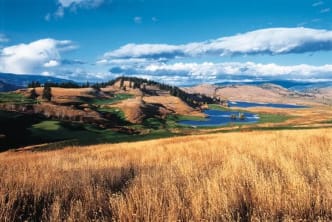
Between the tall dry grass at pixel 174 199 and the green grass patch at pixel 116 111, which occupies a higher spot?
the tall dry grass at pixel 174 199

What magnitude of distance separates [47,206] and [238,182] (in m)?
4.23

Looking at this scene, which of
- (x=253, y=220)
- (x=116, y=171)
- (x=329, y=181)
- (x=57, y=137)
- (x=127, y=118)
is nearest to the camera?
(x=253, y=220)

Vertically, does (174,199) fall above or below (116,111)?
above

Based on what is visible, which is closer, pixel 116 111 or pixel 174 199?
pixel 174 199

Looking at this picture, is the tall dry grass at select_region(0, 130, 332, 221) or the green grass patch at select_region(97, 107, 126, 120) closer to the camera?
the tall dry grass at select_region(0, 130, 332, 221)

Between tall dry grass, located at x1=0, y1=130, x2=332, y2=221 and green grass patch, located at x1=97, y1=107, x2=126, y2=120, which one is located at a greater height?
tall dry grass, located at x1=0, y1=130, x2=332, y2=221

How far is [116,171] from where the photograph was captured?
36.8 feet

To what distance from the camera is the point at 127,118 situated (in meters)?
155

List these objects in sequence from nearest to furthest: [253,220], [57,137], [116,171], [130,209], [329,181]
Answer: [253,220]
[130,209]
[329,181]
[116,171]
[57,137]

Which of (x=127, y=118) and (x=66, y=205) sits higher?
(x=66, y=205)

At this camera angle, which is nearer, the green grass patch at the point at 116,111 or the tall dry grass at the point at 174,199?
the tall dry grass at the point at 174,199

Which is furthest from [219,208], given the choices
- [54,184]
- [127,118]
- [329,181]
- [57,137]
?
[127,118]

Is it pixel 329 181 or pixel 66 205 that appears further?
pixel 329 181

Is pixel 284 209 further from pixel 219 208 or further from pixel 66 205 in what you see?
pixel 66 205
